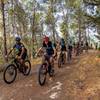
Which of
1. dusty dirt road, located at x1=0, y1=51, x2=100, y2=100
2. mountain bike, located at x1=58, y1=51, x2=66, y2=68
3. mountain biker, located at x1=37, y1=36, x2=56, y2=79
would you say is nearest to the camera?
dusty dirt road, located at x1=0, y1=51, x2=100, y2=100

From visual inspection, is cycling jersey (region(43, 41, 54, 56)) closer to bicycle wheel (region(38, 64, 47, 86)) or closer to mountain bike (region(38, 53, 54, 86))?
mountain bike (region(38, 53, 54, 86))

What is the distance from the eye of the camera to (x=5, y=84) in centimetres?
1406

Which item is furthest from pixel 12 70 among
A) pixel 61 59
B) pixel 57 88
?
pixel 61 59

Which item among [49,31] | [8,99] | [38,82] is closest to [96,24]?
[38,82]

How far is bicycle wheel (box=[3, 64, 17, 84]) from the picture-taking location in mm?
13510

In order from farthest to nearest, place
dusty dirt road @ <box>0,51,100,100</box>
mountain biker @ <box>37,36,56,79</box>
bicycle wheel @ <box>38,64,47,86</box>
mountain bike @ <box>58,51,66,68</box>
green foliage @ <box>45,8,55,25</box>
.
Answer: green foliage @ <box>45,8,55,25</box> → mountain bike @ <box>58,51,66,68</box> → mountain biker @ <box>37,36,56,79</box> → bicycle wheel @ <box>38,64,47,86</box> → dusty dirt road @ <box>0,51,100,100</box>

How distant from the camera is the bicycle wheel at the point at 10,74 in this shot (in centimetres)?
1351

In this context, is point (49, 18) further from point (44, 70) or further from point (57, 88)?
point (57, 88)

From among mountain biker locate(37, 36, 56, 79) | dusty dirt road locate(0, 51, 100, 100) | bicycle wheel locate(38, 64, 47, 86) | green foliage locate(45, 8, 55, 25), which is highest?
green foliage locate(45, 8, 55, 25)

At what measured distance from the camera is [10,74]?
13.9 metres

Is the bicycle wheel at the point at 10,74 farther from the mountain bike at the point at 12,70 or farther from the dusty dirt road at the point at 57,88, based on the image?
the dusty dirt road at the point at 57,88

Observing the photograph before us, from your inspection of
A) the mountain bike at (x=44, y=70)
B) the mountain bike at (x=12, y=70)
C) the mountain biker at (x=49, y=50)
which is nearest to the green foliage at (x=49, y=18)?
the mountain bike at (x=12, y=70)

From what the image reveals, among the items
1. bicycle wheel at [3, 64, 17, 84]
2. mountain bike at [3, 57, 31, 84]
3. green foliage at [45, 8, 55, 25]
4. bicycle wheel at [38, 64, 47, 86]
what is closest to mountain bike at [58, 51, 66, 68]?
mountain bike at [3, 57, 31, 84]

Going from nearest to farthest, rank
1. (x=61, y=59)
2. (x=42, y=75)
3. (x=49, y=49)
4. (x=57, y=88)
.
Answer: (x=57, y=88), (x=42, y=75), (x=49, y=49), (x=61, y=59)
